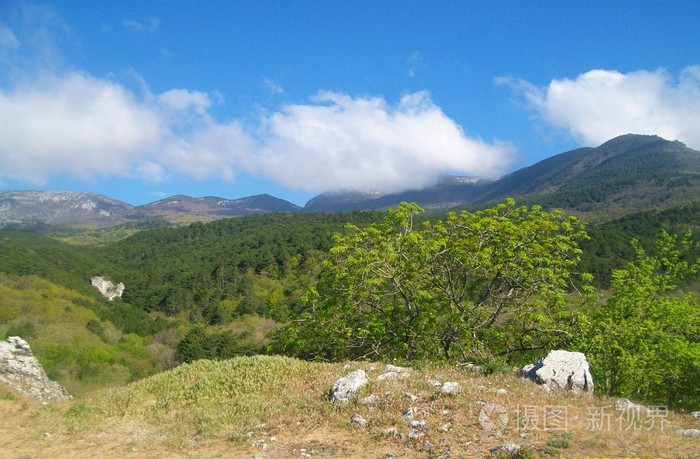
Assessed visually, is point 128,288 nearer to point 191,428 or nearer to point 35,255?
point 35,255

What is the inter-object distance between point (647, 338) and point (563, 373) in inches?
364

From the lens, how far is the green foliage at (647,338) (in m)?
18.4

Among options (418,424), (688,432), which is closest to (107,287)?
(418,424)

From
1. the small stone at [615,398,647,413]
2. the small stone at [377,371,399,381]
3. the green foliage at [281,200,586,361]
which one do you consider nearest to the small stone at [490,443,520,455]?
the small stone at [615,398,647,413]

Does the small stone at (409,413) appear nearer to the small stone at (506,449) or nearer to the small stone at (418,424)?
the small stone at (418,424)

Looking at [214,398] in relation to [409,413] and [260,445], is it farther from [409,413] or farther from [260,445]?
[409,413]

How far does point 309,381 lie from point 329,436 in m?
3.34

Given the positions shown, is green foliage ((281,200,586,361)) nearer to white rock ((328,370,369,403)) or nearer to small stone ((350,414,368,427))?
white rock ((328,370,369,403))

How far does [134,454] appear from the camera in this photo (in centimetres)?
1091

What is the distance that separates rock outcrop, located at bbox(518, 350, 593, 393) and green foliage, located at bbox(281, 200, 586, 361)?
3.97 metres

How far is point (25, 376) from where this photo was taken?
65.2 feet

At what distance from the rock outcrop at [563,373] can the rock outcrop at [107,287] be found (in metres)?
160

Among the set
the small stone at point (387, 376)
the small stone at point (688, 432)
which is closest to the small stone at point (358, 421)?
the small stone at point (387, 376)

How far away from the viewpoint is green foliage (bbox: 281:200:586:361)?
60.0 feet
